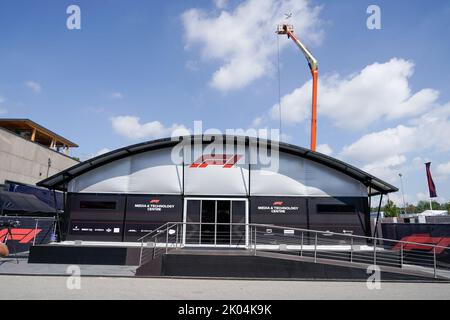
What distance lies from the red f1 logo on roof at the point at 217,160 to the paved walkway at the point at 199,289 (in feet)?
22.5

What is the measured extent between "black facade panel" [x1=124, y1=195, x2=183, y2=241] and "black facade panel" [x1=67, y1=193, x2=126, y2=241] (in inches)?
14.9

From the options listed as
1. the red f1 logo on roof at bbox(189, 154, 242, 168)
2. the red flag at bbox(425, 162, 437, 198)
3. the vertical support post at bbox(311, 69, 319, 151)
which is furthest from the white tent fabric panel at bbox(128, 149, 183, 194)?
the red flag at bbox(425, 162, 437, 198)

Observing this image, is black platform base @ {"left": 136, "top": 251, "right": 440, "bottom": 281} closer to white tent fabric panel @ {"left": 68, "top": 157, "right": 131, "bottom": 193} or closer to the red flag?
white tent fabric panel @ {"left": 68, "top": 157, "right": 131, "bottom": 193}

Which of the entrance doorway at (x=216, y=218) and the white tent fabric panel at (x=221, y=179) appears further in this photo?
the white tent fabric panel at (x=221, y=179)

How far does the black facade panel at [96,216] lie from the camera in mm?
15625

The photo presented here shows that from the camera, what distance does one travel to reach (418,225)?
15.8 m

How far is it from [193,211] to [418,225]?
10688 millimetres

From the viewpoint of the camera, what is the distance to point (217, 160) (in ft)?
54.0

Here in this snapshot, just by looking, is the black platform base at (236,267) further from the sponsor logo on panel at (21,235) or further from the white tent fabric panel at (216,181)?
the sponsor logo on panel at (21,235)

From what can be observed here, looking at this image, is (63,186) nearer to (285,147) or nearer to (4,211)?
(4,211)

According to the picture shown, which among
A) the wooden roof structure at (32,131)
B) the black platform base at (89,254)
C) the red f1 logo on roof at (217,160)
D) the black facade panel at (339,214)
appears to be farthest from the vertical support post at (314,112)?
the wooden roof structure at (32,131)

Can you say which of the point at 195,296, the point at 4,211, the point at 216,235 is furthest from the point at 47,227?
the point at 195,296

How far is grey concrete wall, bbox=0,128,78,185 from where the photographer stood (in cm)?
2470

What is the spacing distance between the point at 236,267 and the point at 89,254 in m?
6.71
